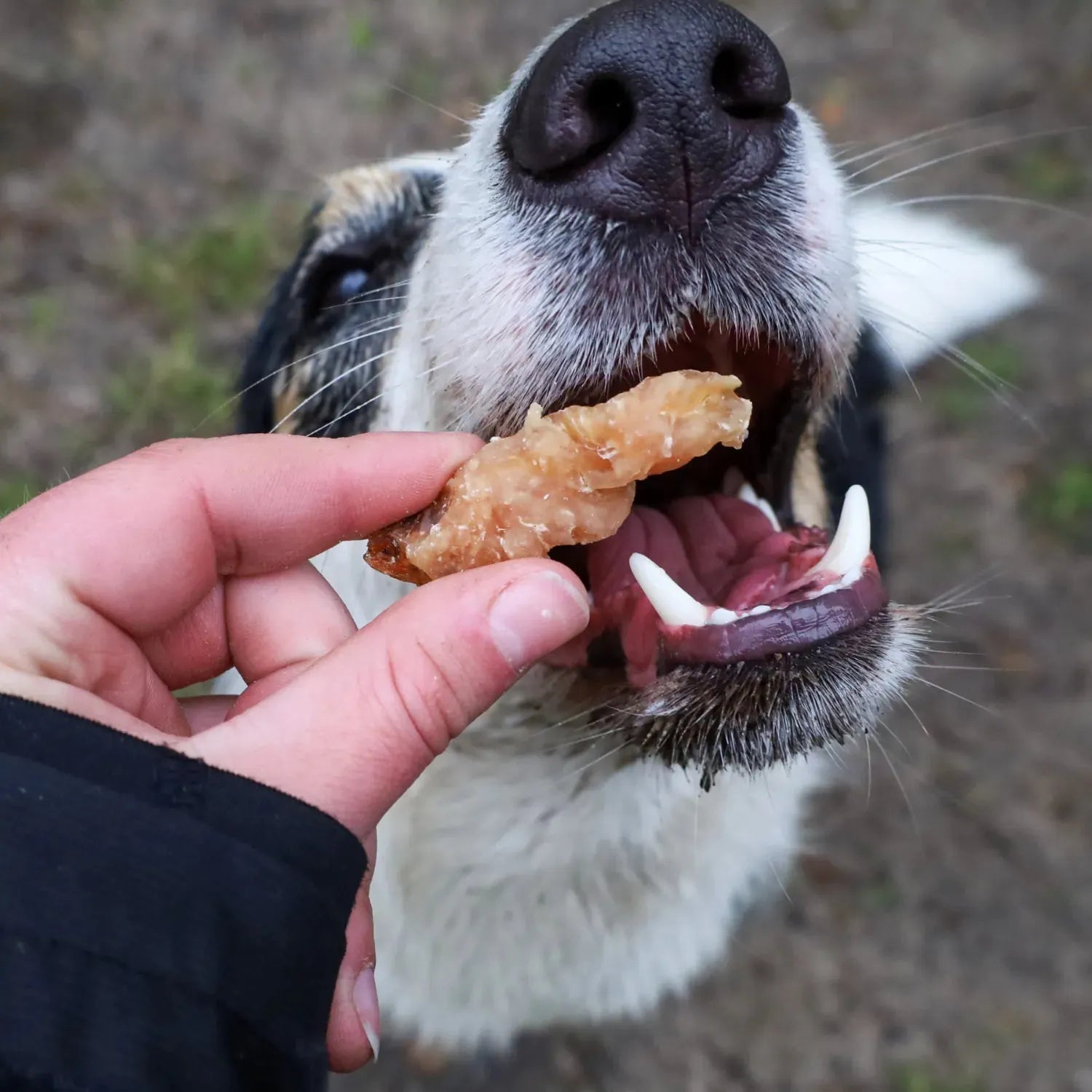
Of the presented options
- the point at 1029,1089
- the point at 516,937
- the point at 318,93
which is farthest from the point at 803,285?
the point at 318,93

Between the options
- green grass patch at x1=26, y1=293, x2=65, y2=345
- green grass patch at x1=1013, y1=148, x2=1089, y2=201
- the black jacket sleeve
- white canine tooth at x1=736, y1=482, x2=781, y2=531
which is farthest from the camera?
green grass patch at x1=1013, y1=148, x2=1089, y2=201

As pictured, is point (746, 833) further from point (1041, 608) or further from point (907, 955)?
point (1041, 608)

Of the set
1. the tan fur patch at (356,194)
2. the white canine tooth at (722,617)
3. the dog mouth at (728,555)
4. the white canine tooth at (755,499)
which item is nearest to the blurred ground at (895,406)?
the white canine tooth at (755,499)

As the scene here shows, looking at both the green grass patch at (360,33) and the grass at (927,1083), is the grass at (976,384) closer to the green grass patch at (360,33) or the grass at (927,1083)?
the grass at (927,1083)

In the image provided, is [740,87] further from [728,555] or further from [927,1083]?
[927,1083]

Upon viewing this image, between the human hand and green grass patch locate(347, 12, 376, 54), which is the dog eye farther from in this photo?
green grass patch locate(347, 12, 376, 54)

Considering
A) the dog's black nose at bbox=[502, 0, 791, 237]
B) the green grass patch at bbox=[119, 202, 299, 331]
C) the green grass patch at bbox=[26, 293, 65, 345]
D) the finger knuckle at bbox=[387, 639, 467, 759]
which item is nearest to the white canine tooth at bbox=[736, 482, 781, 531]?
the dog's black nose at bbox=[502, 0, 791, 237]
